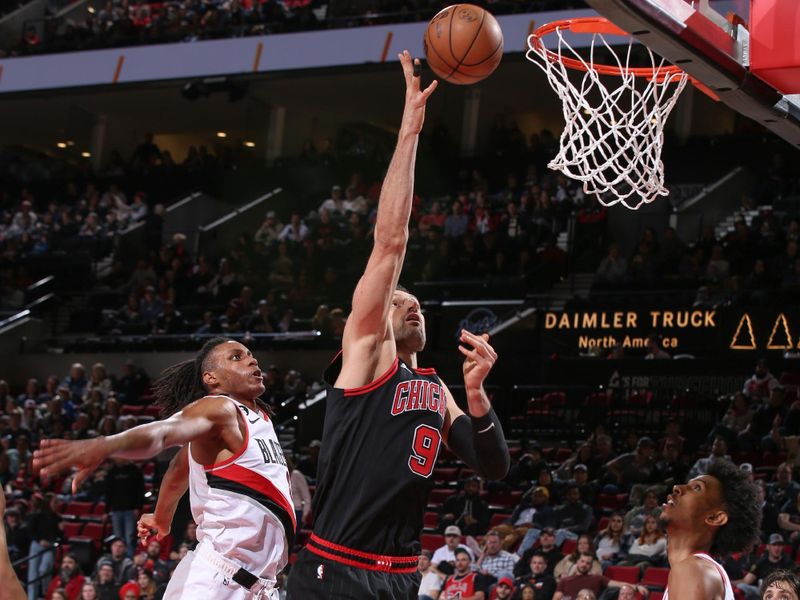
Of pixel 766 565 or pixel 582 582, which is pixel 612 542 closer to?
pixel 582 582

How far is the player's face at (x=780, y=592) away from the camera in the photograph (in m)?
4.73

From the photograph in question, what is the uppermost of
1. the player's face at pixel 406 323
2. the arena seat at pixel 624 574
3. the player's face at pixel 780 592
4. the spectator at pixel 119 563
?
the player's face at pixel 406 323

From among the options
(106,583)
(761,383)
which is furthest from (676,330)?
(106,583)

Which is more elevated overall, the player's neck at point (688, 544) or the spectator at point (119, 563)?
the player's neck at point (688, 544)

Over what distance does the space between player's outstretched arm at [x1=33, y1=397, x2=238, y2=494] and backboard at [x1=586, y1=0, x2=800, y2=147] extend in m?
2.06

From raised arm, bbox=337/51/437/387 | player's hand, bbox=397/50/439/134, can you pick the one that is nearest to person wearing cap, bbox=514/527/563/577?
raised arm, bbox=337/51/437/387

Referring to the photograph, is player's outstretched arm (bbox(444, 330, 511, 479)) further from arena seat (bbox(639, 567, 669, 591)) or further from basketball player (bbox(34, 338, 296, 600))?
arena seat (bbox(639, 567, 669, 591))

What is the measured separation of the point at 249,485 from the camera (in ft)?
14.6

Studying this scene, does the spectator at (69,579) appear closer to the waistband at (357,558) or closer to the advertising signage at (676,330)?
the advertising signage at (676,330)

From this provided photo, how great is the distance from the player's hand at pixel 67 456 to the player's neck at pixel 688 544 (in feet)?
5.99

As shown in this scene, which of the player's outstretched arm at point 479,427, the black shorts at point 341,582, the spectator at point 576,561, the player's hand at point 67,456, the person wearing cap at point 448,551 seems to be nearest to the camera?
the player's hand at point 67,456

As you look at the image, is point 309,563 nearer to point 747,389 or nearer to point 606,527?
point 606,527

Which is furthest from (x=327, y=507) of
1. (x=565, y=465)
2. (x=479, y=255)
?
(x=479, y=255)

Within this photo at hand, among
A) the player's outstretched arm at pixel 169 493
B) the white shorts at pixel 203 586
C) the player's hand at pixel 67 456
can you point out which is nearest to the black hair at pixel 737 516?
the white shorts at pixel 203 586
